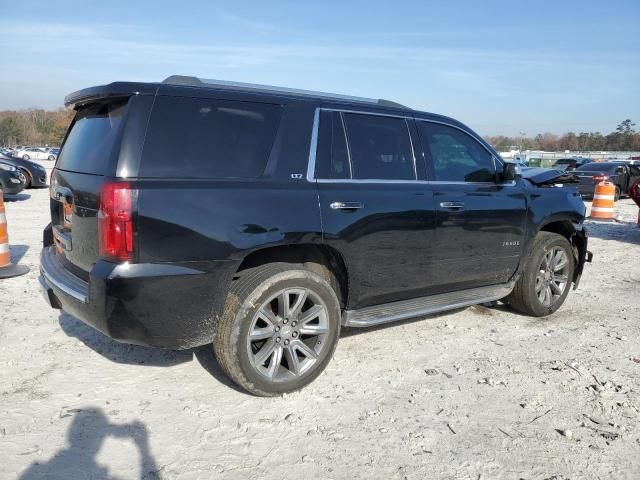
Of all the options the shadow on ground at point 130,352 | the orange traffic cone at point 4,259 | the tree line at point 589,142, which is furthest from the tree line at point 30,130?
the shadow on ground at point 130,352

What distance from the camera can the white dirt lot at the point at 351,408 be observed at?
2.92 m

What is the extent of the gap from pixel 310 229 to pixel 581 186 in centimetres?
1812

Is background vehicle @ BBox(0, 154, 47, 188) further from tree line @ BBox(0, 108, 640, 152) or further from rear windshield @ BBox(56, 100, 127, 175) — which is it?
tree line @ BBox(0, 108, 640, 152)

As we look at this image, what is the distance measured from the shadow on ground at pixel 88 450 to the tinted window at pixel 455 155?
9.55 feet

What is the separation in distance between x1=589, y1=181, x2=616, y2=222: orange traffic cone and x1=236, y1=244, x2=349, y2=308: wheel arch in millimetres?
11240

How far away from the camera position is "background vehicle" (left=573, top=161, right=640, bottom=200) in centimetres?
1916

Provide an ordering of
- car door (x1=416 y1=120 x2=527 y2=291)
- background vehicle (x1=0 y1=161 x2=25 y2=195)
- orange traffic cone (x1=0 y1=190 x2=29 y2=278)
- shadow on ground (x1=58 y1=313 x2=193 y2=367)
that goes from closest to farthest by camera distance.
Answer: shadow on ground (x1=58 y1=313 x2=193 y2=367) → car door (x1=416 y1=120 x2=527 y2=291) → orange traffic cone (x1=0 y1=190 x2=29 y2=278) → background vehicle (x1=0 y1=161 x2=25 y2=195)

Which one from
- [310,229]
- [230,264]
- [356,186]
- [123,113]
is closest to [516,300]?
[356,186]

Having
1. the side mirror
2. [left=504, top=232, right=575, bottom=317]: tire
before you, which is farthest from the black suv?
Answer: [left=504, top=232, right=575, bottom=317]: tire

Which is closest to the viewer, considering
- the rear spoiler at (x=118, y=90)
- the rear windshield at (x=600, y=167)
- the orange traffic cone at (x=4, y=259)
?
the rear spoiler at (x=118, y=90)

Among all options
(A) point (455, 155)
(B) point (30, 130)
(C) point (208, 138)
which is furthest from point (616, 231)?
(B) point (30, 130)

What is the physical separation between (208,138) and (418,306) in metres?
2.11

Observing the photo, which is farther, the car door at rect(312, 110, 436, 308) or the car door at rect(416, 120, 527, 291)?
the car door at rect(416, 120, 527, 291)

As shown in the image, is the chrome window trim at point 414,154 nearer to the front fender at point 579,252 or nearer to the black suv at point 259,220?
the black suv at point 259,220
